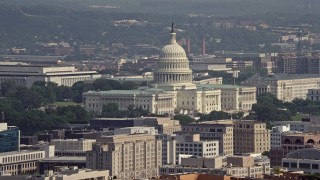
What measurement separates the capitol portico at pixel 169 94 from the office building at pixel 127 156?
29.7m

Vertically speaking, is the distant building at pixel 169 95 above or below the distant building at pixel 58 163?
above

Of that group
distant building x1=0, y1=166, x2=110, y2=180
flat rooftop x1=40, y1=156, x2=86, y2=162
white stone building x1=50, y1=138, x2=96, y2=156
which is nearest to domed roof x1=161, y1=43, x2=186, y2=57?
white stone building x1=50, y1=138, x2=96, y2=156

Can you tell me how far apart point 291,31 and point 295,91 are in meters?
76.4

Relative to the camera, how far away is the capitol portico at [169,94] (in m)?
106

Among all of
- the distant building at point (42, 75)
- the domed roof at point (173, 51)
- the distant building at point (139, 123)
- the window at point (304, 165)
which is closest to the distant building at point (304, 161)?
the window at point (304, 165)

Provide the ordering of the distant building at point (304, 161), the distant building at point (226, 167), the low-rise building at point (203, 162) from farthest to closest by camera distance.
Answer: the low-rise building at point (203, 162), the distant building at point (226, 167), the distant building at point (304, 161)

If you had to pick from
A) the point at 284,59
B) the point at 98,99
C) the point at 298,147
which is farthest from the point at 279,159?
the point at 284,59

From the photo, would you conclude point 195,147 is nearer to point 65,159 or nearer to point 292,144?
point 292,144

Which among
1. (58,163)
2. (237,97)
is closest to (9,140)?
(58,163)

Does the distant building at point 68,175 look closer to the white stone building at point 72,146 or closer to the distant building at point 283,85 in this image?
the white stone building at point 72,146

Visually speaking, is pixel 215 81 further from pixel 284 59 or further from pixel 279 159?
pixel 279 159

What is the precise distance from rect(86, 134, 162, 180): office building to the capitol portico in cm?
2974

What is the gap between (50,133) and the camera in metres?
83.6

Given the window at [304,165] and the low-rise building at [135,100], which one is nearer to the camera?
the window at [304,165]
